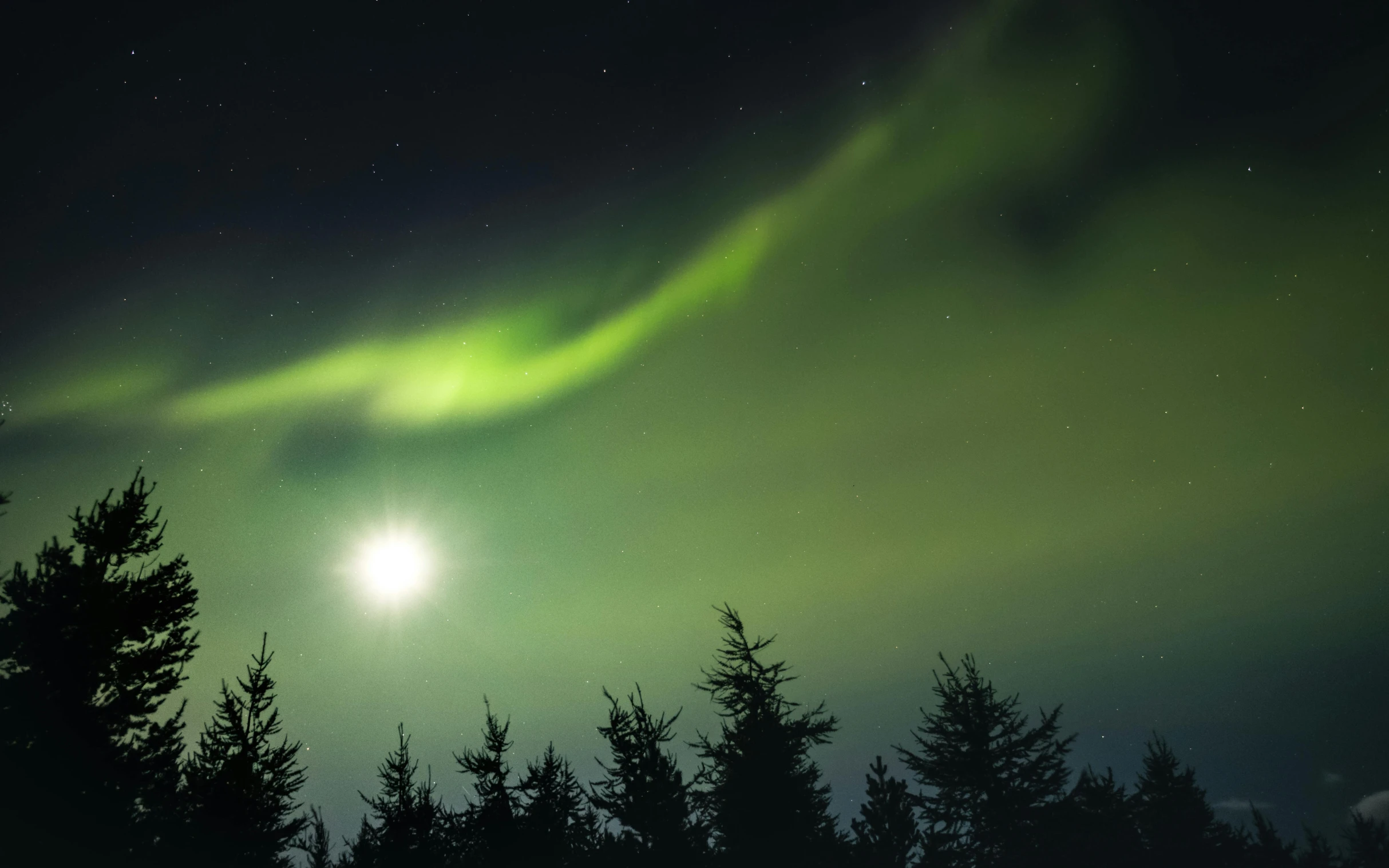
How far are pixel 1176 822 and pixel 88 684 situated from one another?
44.2 meters

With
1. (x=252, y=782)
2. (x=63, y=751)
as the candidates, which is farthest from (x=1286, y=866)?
(x=63, y=751)

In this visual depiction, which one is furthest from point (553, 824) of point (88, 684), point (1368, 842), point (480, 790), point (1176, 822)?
point (1368, 842)

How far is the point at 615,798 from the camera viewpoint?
790 inches

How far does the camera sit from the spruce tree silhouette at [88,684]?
13.1 meters

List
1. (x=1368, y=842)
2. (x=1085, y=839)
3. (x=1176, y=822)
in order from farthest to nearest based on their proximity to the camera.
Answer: (x=1368, y=842)
(x=1176, y=822)
(x=1085, y=839)

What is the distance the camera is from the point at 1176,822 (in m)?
31.7

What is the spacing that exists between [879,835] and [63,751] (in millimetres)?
27101

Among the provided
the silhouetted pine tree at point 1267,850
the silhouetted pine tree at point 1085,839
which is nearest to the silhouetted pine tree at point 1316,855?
the silhouetted pine tree at point 1267,850

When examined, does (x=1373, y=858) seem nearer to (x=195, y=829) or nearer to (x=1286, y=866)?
(x=1286, y=866)

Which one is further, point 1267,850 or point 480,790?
point 1267,850

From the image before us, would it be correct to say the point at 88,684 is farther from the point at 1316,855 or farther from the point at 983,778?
the point at 1316,855

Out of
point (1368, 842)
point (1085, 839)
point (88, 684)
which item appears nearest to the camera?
point (88, 684)

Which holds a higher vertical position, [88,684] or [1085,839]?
[88,684]

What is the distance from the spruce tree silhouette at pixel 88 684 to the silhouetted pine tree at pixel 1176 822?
34.2m
